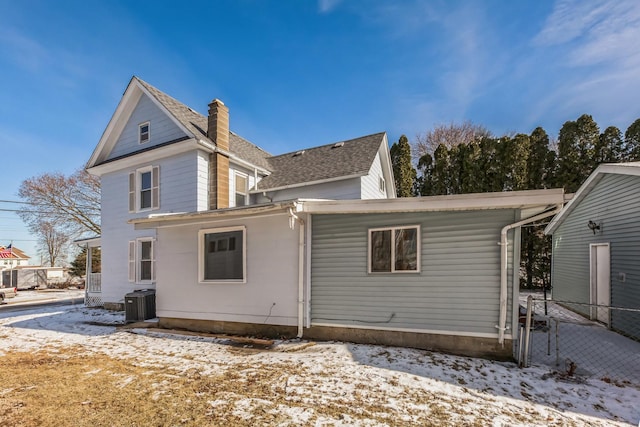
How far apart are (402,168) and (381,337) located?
1339 cm

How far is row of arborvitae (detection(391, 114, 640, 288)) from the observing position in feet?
43.8

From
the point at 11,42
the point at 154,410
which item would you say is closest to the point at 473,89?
the point at 154,410

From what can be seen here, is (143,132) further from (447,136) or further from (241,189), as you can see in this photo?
(447,136)

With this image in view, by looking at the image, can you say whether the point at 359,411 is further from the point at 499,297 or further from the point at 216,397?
the point at 499,297

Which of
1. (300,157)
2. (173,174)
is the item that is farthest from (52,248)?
(300,157)

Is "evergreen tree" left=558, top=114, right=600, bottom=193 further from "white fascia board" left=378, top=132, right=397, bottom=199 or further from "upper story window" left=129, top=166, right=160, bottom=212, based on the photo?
"upper story window" left=129, top=166, right=160, bottom=212

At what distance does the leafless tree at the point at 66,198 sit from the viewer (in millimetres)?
22984

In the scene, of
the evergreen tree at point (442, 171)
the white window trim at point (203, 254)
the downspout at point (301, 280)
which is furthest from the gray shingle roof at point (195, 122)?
the evergreen tree at point (442, 171)

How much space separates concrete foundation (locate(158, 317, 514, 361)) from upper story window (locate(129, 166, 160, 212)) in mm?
5675

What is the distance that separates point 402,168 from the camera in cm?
1756

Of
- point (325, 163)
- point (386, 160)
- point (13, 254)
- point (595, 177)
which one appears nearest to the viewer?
point (595, 177)

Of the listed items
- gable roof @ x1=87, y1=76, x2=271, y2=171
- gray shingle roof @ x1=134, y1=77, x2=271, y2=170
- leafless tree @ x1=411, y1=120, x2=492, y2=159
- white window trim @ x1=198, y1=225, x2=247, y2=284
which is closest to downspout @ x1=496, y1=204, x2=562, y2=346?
white window trim @ x1=198, y1=225, x2=247, y2=284

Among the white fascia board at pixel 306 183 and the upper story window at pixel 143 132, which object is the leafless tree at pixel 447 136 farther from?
the upper story window at pixel 143 132

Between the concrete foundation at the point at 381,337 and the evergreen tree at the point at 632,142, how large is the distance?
45.6 feet
